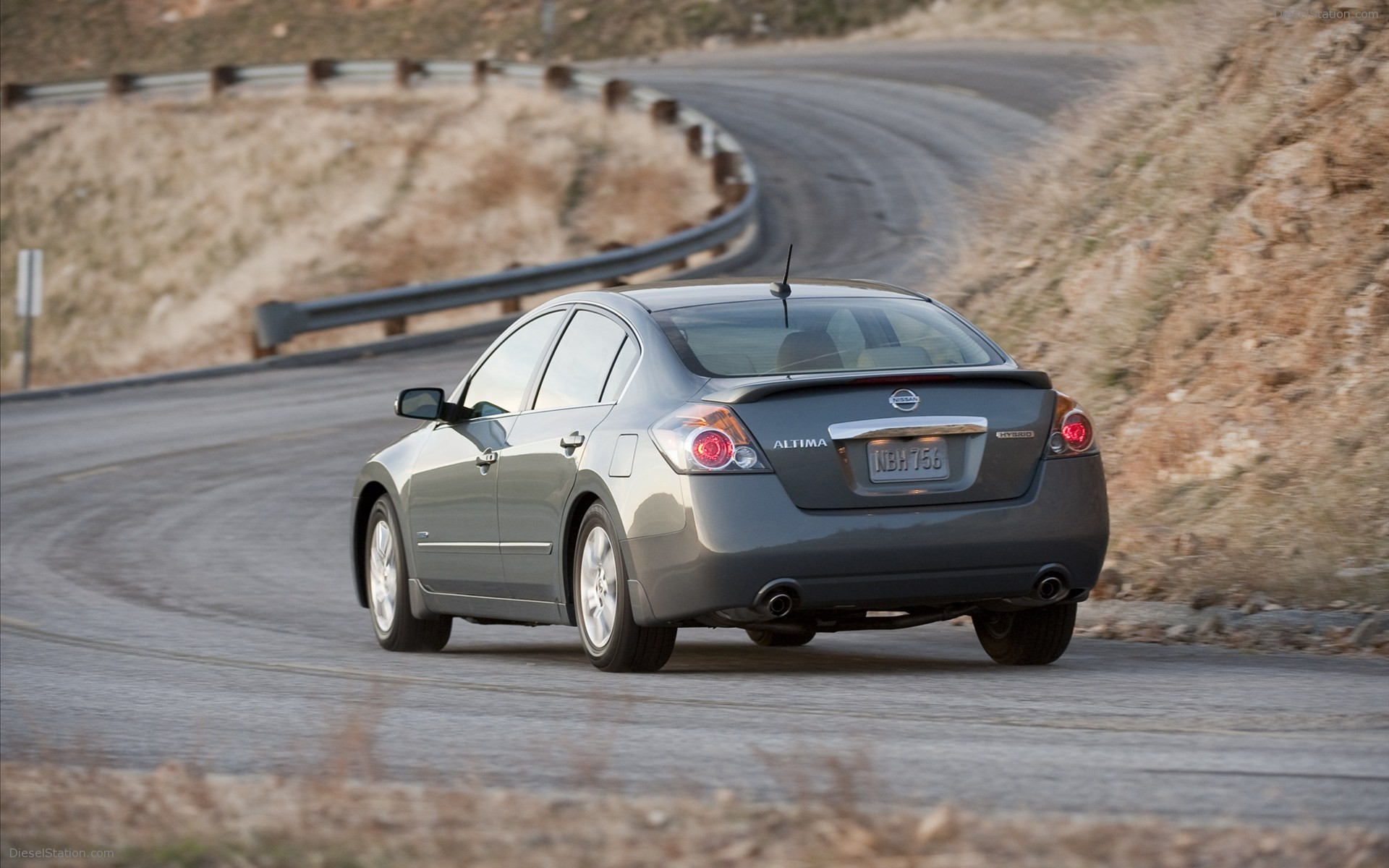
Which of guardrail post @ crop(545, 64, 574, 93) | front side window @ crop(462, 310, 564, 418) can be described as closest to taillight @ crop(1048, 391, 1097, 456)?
front side window @ crop(462, 310, 564, 418)

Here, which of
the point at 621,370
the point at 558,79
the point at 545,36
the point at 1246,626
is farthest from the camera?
the point at 545,36

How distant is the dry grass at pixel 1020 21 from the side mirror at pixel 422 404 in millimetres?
39671

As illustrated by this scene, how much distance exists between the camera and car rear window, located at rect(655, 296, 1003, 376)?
26.4 feet

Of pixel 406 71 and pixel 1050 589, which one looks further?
pixel 406 71

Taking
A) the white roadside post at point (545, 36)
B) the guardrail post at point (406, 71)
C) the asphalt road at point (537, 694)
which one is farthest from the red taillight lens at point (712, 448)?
the white roadside post at point (545, 36)

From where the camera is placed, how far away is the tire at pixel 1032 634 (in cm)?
827

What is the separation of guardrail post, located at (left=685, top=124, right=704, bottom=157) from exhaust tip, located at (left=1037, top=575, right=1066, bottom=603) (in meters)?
29.3

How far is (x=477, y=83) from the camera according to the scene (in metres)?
45.8

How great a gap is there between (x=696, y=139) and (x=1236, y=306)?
25.4 m

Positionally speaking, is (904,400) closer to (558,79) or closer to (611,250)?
(611,250)

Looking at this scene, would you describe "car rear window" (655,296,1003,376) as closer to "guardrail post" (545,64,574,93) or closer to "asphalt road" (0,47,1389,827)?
"asphalt road" (0,47,1389,827)

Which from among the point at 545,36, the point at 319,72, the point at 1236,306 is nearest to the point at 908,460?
the point at 1236,306

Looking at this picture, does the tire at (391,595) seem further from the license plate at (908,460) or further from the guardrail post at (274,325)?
the guardrail post at (274,325)

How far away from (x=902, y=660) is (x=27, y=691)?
3.55m
